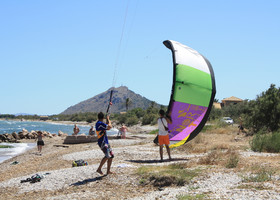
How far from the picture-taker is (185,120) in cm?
1230

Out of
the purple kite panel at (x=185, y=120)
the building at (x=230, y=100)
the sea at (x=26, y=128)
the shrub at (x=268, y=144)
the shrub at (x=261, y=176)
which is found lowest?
the sea at (x=26, y=128)

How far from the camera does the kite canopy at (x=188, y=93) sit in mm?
11836

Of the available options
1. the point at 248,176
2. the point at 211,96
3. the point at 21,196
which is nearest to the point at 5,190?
the point at 21,196

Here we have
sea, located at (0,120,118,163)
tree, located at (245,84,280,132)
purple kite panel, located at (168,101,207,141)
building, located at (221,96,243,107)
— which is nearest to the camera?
purple kite panel, located at (168,101,207,141)

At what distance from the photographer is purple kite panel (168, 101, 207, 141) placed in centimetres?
1210

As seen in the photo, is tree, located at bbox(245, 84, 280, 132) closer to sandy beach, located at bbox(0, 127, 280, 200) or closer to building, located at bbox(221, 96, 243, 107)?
sandy beach, located at bbox(0, 127, 280, 200)

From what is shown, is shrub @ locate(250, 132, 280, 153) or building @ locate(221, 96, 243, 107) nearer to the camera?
shrub @ locate(250, 132, 280, 153)

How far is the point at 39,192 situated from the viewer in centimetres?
851

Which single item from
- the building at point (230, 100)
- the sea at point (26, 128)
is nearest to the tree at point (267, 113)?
the sea at point (26, 128)

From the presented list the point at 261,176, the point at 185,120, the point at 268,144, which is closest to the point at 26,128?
the point at 185,120

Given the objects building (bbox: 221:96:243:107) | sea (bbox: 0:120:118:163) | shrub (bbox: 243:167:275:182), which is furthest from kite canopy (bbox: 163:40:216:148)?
building (bbox: 221:96:243:107)

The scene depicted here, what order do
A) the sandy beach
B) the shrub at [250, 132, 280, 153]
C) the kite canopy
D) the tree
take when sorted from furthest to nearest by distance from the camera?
1. the tree
2. the shrub at [250, 132, 280, 153]
3. the kite canopy
4. the sandy beach

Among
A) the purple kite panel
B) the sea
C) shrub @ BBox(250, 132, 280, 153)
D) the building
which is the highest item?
the building

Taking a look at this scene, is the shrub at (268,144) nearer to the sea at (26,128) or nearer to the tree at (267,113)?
the tree at (267,113)
